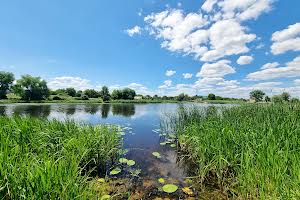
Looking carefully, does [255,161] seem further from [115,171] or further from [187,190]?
[115,171]

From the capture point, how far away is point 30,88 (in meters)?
71.4

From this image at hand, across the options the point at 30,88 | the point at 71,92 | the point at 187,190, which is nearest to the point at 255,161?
the point at 187,190

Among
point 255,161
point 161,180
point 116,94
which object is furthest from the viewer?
point 116,94

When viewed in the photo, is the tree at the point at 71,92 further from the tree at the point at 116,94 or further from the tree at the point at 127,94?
the tree at the point at 127,94

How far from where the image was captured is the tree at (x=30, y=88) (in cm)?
6806

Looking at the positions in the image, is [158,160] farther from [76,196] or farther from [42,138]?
[76,196]

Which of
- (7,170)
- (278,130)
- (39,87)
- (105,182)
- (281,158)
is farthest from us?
(39,87)

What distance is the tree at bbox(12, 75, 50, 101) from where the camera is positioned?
223ft

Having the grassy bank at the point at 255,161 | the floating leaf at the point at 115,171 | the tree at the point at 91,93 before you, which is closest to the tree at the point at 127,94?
the tree at the point at 91,93

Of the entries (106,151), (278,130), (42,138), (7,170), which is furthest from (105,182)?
(278,130)

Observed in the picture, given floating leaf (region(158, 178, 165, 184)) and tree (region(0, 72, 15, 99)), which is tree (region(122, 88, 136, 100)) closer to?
tree (region(0, 72, 15, 99))

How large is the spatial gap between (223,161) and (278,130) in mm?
1646

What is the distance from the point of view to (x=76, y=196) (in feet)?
10.4

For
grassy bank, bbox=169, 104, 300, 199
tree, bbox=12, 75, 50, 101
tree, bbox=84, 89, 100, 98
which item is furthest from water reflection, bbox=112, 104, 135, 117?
tree, bbox=84, 89, 100, 98
